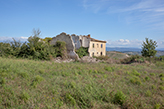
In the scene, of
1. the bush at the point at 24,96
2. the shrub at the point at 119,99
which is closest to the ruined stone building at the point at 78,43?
the bush at the point at 24,96

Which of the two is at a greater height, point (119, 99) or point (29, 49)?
point (29, 49)

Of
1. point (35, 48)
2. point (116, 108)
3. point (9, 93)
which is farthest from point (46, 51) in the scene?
point (116, 108)

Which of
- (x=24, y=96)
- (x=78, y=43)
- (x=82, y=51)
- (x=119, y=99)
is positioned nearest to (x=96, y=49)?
(x=82, y=51)

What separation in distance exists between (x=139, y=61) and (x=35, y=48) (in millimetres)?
17584

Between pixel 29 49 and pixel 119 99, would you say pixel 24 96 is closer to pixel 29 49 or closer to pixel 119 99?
pixel 119 99

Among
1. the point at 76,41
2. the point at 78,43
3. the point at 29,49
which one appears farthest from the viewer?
the point at 76,41

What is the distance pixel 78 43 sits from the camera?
2655 centimetres

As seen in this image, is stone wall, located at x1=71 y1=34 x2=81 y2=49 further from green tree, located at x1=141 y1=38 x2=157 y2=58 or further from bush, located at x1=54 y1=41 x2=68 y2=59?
green tree, located at x1=141 y1=38 x2=157 y2=58

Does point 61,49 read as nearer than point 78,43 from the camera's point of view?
Yes

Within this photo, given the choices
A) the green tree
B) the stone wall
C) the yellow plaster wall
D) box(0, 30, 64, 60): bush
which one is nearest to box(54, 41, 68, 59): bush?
box(0, 30, 64, 60): bush

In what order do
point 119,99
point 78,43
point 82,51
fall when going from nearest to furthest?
point 119,99, point 82,51, point 78,43

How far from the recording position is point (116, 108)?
480cm

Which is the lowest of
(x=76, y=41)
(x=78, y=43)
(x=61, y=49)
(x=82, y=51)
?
(x=82, y=51)

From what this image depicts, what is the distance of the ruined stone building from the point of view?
24.5 m
